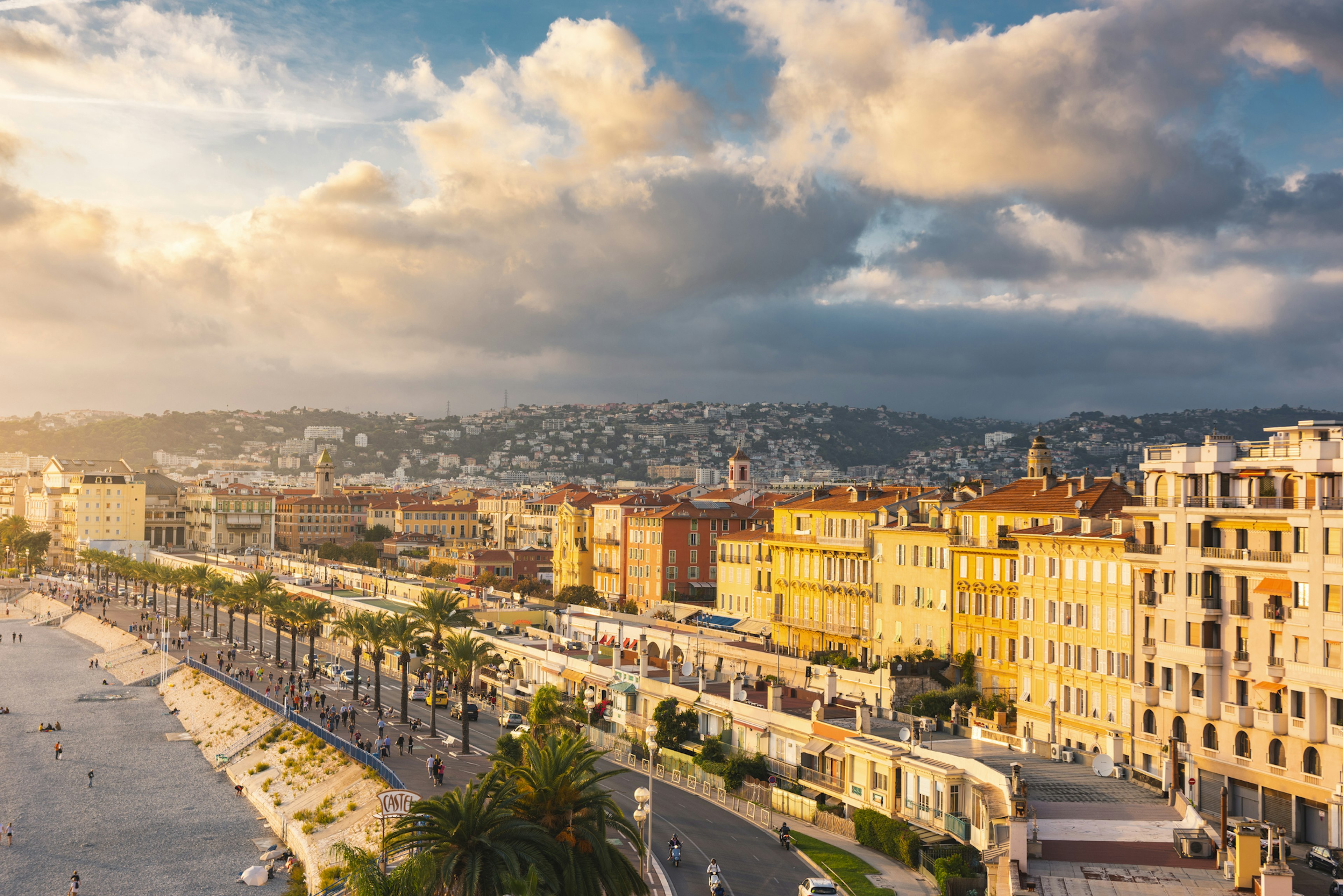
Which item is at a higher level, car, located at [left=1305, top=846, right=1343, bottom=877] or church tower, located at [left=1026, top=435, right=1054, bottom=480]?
church tower, located at [left=1026, top=435, right=1054, bottom=480]

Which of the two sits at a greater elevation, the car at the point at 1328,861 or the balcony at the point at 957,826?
the balcony at the point at 957,826

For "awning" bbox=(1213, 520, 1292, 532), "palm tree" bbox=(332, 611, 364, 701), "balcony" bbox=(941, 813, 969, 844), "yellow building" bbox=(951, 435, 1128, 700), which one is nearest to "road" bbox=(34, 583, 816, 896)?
"palm tree" bbox=(332, 611, 364, 701)

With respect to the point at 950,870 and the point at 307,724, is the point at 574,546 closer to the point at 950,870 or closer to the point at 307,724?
the point at 307,724

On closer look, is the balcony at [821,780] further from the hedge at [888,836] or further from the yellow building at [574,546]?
the yellow building at [574,546]

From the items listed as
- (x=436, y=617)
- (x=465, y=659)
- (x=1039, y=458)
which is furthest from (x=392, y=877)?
(x=1039, y=458)

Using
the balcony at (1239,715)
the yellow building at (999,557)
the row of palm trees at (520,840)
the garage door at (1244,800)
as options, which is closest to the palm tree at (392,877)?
the row of palm trees at (520,840)

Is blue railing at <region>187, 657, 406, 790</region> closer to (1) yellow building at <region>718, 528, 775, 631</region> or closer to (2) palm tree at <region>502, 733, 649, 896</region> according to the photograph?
(2) palm tree at <region>502, 733, 649, 896</region>
